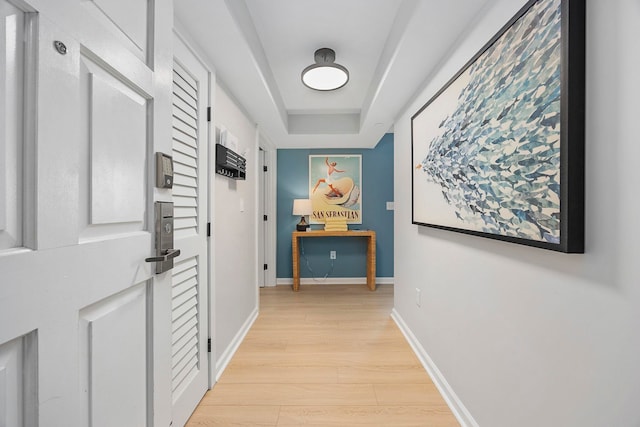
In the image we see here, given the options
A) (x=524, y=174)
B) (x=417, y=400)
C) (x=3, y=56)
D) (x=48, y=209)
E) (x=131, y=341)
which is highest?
(x=3, y=56)

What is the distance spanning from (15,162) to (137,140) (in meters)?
0.33

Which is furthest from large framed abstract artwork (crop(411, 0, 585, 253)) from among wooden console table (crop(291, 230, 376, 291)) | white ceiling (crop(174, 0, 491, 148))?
wooden console table (crop(291, 230, 376, 291))

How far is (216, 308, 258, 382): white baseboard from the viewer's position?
1906 mm

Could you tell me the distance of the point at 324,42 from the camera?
6.76 feet

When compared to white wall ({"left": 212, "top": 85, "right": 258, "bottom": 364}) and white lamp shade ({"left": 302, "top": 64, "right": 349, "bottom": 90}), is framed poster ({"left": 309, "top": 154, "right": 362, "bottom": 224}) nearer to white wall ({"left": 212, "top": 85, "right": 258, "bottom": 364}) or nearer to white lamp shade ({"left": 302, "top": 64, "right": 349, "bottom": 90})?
white wall ({"left": 212, "top": 85, "right": 258, "bottom": 364})

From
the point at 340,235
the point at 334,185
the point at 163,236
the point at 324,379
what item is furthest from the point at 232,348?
the point at 334,185

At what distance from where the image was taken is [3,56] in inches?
18.3

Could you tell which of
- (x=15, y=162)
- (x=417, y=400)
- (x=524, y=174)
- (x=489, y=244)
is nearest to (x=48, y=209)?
(x=15, y=162)

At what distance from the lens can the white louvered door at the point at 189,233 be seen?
54.8 inches

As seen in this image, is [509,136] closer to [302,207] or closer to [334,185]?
[302,207]

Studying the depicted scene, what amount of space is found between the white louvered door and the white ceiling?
0.71ft

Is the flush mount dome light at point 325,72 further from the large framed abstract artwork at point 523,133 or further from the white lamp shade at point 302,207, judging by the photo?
the white lamp shade at point 302,207

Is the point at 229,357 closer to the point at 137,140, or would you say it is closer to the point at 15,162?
the point at 137,140

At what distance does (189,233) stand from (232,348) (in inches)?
43.3
